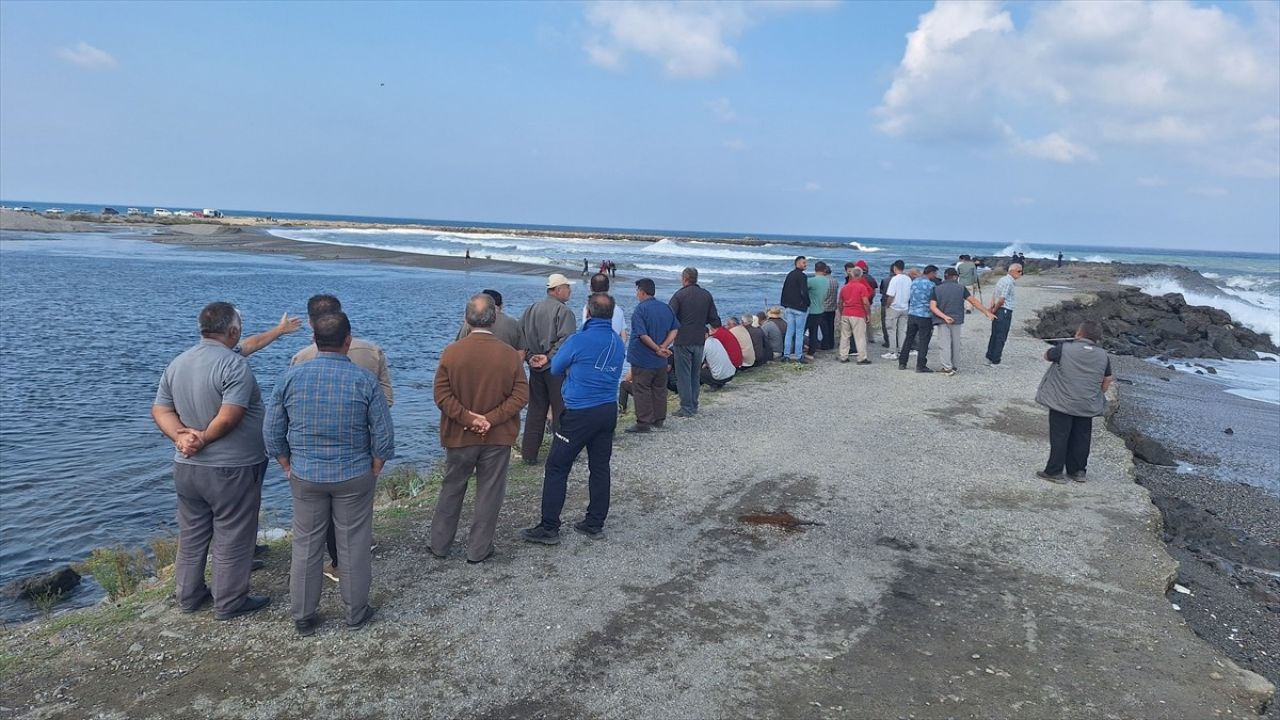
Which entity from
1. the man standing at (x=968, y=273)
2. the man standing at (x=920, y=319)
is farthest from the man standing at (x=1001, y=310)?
the man standing at (x=968, y=273)

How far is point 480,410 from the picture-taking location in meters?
5.61

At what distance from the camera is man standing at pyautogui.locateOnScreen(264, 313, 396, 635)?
4.67 m

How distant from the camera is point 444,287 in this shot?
41062mm

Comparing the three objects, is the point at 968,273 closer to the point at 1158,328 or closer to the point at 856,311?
the point at 856,311

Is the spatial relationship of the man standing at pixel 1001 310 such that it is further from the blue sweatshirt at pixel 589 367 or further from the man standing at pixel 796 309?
the blue sweatshirt at pixel 589 367

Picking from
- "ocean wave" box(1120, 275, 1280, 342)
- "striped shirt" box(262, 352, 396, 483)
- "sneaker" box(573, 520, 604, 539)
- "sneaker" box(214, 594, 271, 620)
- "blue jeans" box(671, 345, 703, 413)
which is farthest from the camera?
"ocean wave" box(1120, 275, 1280, 342)

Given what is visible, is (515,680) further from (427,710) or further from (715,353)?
(715,353)

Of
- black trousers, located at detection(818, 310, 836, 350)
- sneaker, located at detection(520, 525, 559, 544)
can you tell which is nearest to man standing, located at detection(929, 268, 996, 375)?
black trousers, located at detection(818, 310, 836, 350)

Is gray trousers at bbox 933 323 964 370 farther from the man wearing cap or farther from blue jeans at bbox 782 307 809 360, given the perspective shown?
the man wearing cap

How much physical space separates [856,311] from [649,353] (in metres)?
6.66

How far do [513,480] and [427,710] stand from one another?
395 centimetres

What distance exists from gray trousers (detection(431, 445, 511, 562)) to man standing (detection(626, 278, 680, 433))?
3.76 meters

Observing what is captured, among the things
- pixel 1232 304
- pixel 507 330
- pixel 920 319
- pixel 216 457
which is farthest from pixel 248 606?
pixel 1232 304

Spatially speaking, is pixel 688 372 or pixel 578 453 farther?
pixel 688 372
